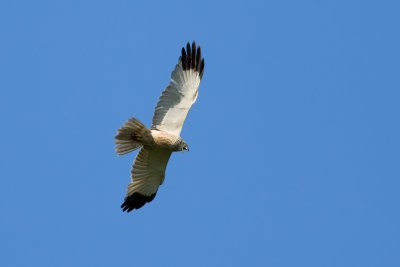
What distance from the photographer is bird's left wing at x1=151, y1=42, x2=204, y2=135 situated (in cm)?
1338

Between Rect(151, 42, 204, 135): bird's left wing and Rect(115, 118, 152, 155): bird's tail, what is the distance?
0.87 feet

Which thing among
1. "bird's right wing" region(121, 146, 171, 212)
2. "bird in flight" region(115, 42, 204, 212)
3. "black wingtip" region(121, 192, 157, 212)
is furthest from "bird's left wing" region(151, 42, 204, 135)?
"black wingtip" region(121, 192, 157, 212)

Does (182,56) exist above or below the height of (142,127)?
above

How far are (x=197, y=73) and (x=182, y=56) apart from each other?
1.18 ft

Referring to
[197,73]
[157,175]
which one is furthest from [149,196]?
[197,73]

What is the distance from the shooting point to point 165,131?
44.1 feet

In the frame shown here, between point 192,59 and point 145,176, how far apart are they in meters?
2.07

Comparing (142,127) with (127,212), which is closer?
(142,127)

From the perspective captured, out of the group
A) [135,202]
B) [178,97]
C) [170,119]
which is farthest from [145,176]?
[178,97]

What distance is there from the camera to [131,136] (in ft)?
43.5

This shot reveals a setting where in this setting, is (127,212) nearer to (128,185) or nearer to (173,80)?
(128,185)

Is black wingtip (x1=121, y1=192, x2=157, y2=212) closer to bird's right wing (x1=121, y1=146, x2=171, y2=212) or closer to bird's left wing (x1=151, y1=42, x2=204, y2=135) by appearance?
bird's right wing (x1=121, y1=146, x2=171, y2=212)

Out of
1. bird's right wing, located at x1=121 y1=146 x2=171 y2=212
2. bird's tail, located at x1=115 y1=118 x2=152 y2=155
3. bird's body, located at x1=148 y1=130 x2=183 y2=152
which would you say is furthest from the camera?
bird's right wing, located at x1=121 y1=146 x2=171 y2=212

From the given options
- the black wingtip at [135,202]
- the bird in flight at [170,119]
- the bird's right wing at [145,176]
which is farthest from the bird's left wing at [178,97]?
the black wingtip at [135,202]
